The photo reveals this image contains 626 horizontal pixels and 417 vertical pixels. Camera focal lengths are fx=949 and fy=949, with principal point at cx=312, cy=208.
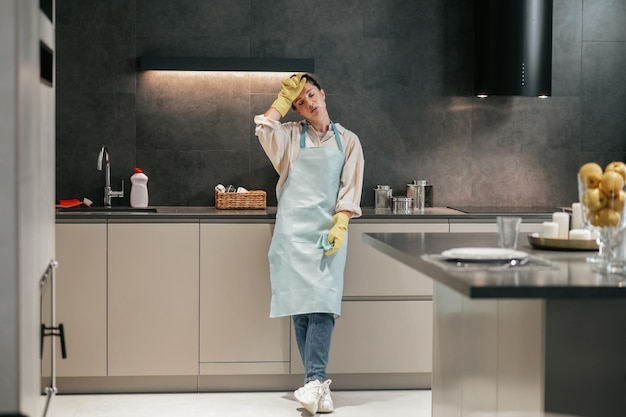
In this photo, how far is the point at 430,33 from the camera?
16.9 feet

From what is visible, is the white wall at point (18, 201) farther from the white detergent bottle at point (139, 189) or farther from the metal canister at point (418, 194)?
the metal canister at point (418, 194)

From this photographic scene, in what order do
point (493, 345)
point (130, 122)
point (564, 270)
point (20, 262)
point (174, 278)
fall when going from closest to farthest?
point (20, 262), point (564, 270), point (493, 345), point (174, 278), point (130, 122)

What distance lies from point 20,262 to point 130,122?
315cm

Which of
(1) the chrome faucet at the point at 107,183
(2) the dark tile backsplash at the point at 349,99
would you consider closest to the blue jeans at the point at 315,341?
(2) the dark tile backsplash at the point at 349,99

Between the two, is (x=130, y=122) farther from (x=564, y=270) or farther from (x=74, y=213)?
(x=564, y=270)

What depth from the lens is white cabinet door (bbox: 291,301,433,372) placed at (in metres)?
4.64

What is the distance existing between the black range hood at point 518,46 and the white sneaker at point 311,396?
1808 mm

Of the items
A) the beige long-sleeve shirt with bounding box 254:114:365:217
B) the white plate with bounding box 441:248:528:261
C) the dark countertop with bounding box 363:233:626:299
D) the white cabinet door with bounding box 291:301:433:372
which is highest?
the beige long-sleeve shirt with bounding box 254:114:365:217

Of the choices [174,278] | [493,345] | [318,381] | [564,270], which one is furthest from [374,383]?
[564,270]

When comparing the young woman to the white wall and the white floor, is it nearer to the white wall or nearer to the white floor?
the white floor

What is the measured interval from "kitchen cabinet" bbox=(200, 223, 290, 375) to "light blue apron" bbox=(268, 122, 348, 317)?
0.24m

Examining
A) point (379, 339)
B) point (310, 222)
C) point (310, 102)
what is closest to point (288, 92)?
point (310, 102)

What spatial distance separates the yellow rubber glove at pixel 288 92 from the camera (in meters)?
4.29

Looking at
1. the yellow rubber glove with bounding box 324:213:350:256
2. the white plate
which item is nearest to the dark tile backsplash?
the yellow rubber glove with bounding box 324:213:350:256
